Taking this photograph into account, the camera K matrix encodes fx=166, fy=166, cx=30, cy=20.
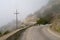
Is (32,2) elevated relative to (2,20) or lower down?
elevated

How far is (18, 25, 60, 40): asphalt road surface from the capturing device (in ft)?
3.20

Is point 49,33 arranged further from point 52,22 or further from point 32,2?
point 32,2

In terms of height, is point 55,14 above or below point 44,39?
above

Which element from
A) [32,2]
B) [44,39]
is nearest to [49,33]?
[44,39]

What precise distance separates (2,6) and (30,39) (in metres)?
0.32

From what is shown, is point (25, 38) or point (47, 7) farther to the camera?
point (47, 7)

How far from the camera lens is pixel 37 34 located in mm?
1011

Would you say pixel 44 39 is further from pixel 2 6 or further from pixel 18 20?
pixel 2 6

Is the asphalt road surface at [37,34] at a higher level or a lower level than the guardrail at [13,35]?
higher

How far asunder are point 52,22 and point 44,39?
0.55 feet

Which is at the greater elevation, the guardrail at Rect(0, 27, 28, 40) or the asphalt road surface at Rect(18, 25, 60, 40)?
the asphalt road surface at Rect(18, 25, 60, 40)

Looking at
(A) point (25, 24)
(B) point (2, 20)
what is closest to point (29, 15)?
(A) point (25, 24)

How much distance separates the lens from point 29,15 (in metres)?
1.16

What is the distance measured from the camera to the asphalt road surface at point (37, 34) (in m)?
0.97
